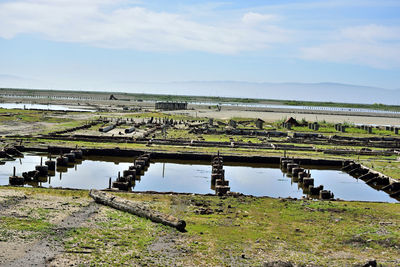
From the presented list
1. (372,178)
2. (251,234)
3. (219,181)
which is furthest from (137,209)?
(372,178)

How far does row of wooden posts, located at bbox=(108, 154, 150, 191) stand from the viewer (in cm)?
2662

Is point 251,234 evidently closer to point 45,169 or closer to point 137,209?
point 137,209

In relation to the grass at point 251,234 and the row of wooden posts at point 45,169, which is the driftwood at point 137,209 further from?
the row of wooden posts at point 45,169

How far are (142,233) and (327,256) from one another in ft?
21.7

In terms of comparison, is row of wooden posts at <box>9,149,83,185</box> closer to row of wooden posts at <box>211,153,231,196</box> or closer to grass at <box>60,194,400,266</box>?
grass at <box>60,194,400,266</box>

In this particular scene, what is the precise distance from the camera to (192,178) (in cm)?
3322

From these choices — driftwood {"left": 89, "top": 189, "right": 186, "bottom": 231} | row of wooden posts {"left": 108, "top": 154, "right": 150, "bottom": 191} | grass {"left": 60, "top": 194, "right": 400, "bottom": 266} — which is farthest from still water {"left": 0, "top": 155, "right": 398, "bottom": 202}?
driftwood {"left": 89, "top": 189, "right": 186, "bottom": 231}

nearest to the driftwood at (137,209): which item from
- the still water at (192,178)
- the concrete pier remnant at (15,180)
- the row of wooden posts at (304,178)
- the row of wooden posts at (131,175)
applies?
the row of wooden posts at (131,175)

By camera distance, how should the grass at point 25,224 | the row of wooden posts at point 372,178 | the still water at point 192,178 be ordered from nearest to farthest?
the grass at point 25,224
the still water at point 192,178
the row of wooden posts at point 372,178

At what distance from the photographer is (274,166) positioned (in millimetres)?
40094

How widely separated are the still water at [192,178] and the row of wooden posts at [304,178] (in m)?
0.50

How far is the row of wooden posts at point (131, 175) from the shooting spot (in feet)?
87.4

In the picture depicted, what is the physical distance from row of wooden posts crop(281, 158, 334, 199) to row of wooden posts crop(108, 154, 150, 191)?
36.6 feet

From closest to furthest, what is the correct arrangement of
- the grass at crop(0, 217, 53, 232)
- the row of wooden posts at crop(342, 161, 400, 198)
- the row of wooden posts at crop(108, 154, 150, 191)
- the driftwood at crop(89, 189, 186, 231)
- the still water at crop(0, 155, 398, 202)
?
1. the grass at crop(0, 217, 53, 232)
2. the driftwood at crop(89, 189, 186, 231)
3. the row of wooden posts at crop(108, 154, 150, 191)
4. the still water at crop(0, 155, 398, 202)
5. the row of wooden posts at crop(342, 161, 400, 198)
